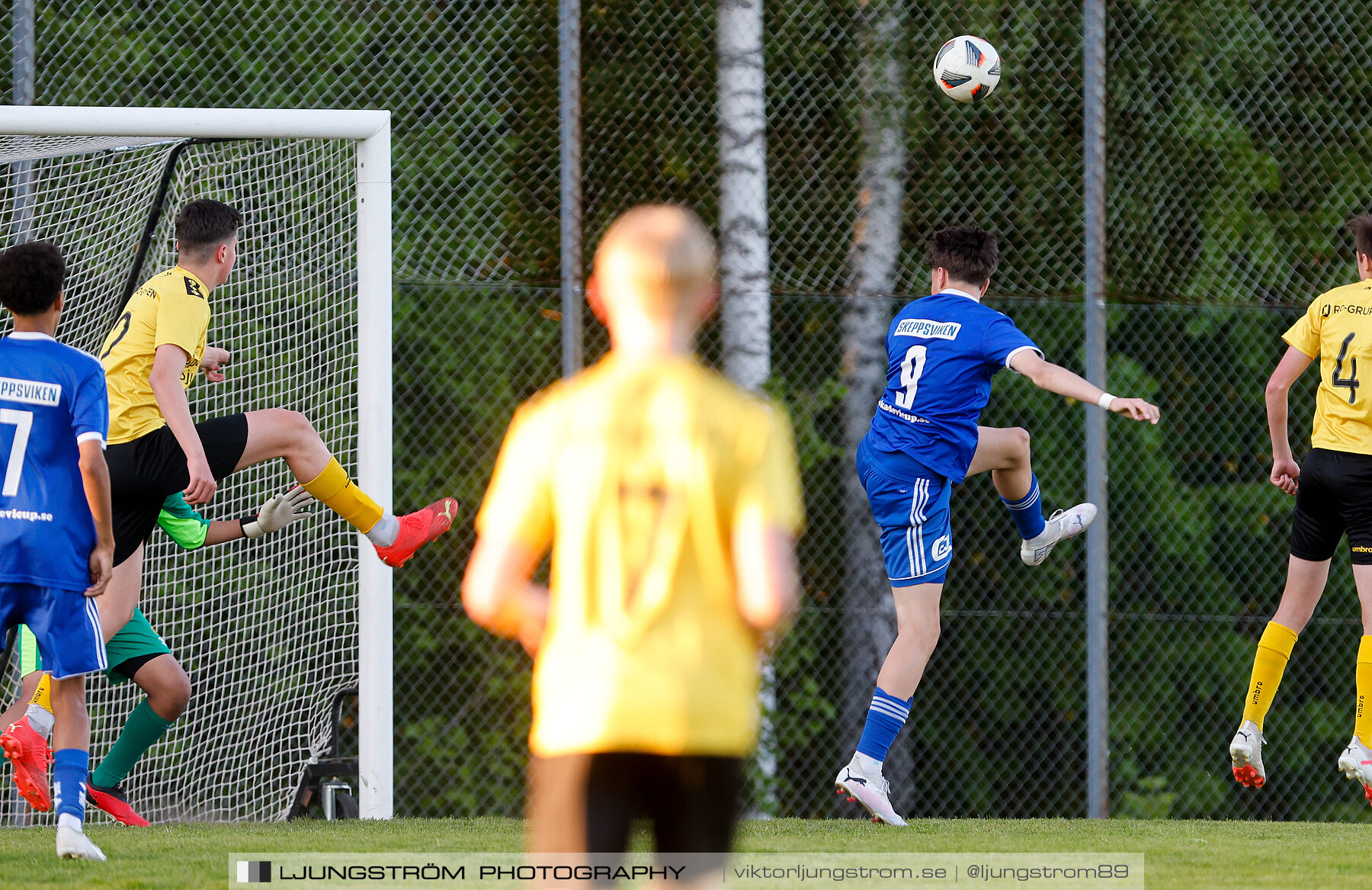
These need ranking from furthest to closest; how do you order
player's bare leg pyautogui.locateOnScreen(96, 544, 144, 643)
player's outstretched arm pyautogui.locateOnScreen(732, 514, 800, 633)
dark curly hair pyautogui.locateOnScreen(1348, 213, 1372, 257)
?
1. dark curly hair pyautogui.locateOnScreen(1348, 213, 1372, 257)
2. player's bare leg pyautogui.locateOnScreen(96, 544, 144, 643)
3. player's outstretched arm pyautogui.locateOnScreen(732, 514, 800, 633)

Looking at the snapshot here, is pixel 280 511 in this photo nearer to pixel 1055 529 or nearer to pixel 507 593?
pixel 1055 529

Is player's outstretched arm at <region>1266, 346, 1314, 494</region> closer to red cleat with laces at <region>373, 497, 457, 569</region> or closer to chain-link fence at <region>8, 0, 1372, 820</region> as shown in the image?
chain-link fence at <region>8, 0, 1372, 820</region>

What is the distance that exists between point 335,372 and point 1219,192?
15.4 feet

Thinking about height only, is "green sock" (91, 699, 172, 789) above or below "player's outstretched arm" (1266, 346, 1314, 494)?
below

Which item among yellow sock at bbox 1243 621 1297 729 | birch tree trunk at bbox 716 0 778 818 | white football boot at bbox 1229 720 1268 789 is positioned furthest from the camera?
birch tree trunk at bbox 716 0 778 818

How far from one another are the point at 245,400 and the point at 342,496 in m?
1.76

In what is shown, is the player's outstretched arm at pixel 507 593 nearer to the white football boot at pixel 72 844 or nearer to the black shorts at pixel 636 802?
the black shorts at pixel 636 802

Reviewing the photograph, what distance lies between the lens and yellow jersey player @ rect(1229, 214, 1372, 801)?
5.26m

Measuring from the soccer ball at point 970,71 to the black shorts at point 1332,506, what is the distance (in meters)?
2.07

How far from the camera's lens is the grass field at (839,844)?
396 centimetres

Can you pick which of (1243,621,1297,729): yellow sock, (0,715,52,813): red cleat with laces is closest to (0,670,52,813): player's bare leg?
(0,715,52,813): red cleat with laces

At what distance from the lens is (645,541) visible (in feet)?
6.61

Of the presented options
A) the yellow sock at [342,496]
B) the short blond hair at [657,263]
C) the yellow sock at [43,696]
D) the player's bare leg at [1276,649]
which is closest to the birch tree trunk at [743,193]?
the yellow sock at [342,496]

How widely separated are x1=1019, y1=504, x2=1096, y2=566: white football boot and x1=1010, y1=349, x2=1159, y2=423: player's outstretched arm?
1.02 metres
